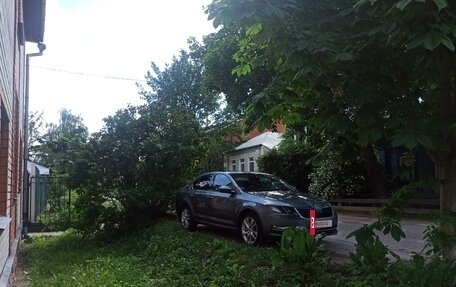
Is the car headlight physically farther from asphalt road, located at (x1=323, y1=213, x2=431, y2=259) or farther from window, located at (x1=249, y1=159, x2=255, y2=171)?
window, located at (x1=249, y1=159, x2=255, y2=171)

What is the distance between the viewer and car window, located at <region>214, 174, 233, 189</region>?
10.9m

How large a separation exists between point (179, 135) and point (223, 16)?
917 cm

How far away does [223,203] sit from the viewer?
35.2 ft

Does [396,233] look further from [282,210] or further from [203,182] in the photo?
[203,182]

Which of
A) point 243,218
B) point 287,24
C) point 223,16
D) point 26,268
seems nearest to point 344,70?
point 287,24

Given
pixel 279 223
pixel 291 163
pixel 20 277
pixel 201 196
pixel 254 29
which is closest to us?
pixel 254 29

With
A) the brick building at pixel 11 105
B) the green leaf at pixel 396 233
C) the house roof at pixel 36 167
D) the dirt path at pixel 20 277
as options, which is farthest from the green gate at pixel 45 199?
the green leaf at pixel 396 233

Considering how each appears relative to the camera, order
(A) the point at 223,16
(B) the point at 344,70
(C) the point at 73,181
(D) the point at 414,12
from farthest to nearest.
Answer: (C) the point at 73,181 → (B) the point at 344,70 → (A) the point at 223,16 → (D) the point at 414,12

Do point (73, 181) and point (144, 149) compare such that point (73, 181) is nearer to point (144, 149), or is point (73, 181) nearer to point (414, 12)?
point (144, 149)

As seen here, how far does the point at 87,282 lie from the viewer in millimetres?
7301

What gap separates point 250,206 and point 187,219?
2.76 m

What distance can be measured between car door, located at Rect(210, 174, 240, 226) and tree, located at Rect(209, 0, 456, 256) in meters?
5.89

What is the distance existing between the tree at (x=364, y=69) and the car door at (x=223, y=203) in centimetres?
589

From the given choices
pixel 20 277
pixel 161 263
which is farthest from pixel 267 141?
pixel 20 277
